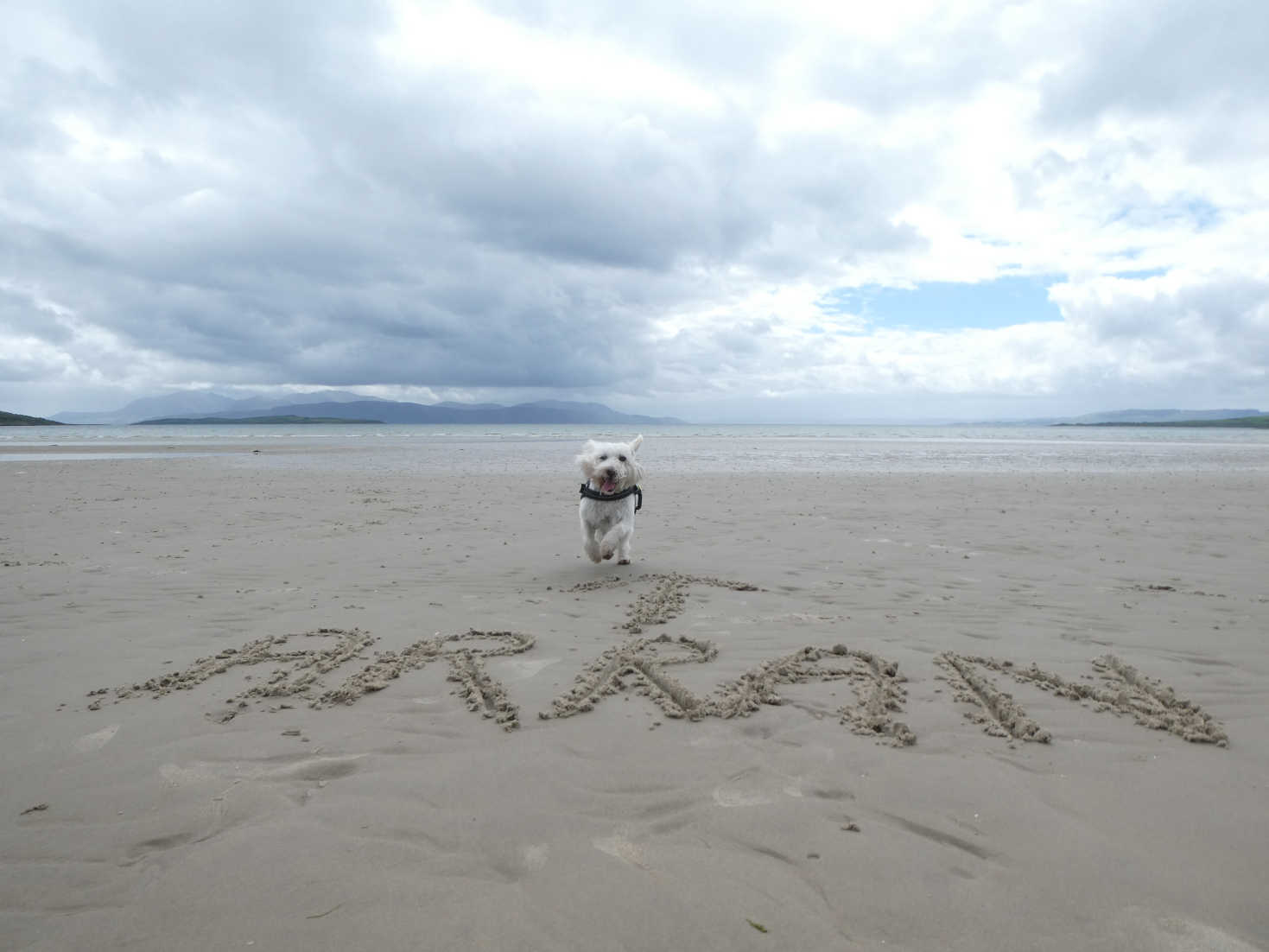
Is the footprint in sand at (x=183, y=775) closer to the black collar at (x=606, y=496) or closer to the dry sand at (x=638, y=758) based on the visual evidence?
the dry sand at (x=638, y=758)

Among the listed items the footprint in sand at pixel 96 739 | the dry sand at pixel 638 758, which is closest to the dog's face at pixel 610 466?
the dry sand at pixel 638 758

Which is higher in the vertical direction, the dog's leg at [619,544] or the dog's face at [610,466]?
the dog's face at [610,466]

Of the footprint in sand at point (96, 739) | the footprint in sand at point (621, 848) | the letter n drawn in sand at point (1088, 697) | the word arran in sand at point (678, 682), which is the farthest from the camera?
the word arran in sand at point (678, 682)

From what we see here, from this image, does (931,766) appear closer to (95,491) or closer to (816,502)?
(816,502)

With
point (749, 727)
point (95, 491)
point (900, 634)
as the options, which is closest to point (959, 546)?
point (900, 634)

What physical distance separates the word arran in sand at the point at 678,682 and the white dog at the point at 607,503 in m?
2.92

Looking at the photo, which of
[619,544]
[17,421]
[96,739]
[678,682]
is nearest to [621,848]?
[678,682]

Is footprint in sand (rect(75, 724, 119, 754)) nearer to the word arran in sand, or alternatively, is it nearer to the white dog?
the word arran in sand

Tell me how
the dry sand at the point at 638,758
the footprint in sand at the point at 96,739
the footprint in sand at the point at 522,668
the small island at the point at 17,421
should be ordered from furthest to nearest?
the small island at the point at 17,421
the footprint in sand at the point at 522,668
the footprint in sand at the point at 96,739
the dry sand at the point at 638,758

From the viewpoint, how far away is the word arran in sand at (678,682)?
3.85 m

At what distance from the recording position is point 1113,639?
5.30 metres

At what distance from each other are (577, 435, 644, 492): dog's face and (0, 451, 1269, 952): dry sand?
3.96ft

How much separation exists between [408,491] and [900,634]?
1424 cm

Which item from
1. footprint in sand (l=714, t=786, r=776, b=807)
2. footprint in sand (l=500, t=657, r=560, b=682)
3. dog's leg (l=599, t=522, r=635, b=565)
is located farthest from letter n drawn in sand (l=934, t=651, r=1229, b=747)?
dog's leg (l=599, t=522, r=635, b=565)
